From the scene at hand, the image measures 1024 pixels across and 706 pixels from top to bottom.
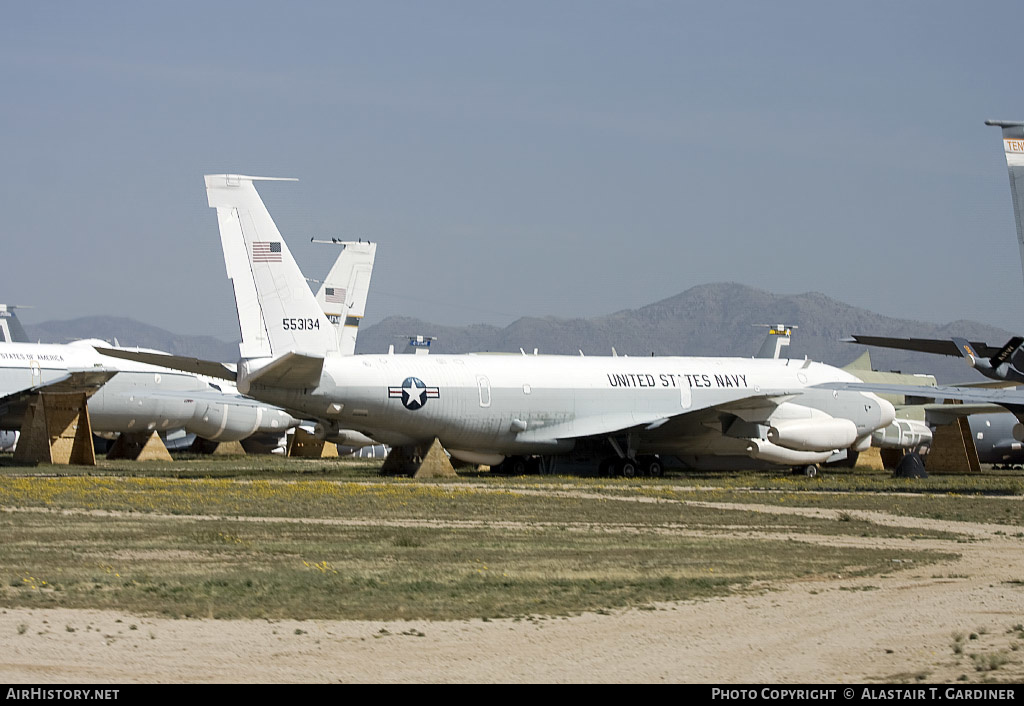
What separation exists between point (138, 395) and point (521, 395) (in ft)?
69.5

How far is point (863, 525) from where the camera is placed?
19.7 metres

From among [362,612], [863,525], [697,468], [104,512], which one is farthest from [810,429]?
[362,612]

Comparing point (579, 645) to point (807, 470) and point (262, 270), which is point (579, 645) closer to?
point (262, 270)

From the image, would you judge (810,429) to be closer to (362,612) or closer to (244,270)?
(244,270)

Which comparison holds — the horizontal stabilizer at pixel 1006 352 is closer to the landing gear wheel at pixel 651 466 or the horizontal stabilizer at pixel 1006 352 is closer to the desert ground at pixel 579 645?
the landing gear wheel at pixel 651 466

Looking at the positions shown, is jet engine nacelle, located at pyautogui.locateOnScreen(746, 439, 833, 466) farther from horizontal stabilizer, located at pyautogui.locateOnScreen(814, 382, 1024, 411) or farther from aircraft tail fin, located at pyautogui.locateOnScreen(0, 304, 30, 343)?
aircraft tail fin, located at pyautogui.locateOnScreen(0, 304, 30, 343)

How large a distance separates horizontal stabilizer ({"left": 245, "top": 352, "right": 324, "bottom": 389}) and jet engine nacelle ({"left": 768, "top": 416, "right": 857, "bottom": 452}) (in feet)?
46.2

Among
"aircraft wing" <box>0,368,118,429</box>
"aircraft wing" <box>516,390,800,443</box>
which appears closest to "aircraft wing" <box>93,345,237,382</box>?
"aircraft wing" <box>516,390,800,443</box>

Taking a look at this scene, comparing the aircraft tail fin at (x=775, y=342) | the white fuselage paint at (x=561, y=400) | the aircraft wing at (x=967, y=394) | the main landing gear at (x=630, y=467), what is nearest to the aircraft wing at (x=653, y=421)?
the white fuselage paint at (x=561, y=400)

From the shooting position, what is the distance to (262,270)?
99.5ft

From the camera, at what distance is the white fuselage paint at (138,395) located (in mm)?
44188

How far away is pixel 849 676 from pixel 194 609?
548cm

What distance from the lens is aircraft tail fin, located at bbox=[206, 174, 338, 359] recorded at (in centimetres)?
3034

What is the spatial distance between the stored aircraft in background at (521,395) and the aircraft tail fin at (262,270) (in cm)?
3
